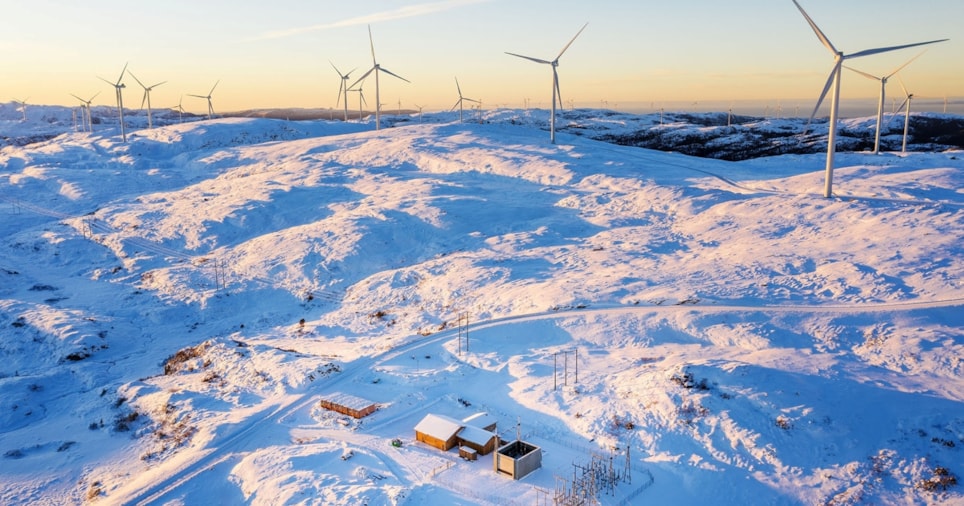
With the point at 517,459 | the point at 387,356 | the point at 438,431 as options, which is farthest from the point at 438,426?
the point at 387,356

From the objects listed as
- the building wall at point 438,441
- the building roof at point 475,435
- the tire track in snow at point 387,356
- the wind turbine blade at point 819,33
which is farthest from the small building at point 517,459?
the wind turbine blade at point 819,33

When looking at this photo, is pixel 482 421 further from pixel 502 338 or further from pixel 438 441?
pixel 502 338

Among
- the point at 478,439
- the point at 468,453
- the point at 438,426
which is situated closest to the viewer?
the point at 468,453

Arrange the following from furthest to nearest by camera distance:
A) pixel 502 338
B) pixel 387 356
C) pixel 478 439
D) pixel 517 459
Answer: pixel 502 338, pixel 387 356, pixel 478 439, pixel 517 459

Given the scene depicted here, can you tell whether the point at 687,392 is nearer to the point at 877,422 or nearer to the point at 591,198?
the point at 877,422

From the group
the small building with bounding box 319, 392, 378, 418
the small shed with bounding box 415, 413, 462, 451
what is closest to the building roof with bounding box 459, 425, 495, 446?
the small shed with bounding box 415, 413, 462, 451

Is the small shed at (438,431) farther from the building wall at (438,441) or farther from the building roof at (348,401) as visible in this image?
the building roof at (348,401)

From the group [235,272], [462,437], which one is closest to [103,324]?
[235,272]
